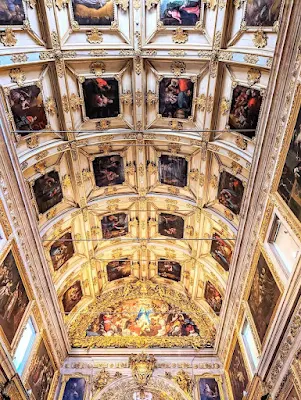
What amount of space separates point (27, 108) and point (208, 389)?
13642mm

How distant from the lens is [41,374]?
1314 cm

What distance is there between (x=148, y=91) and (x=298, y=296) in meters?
8.74

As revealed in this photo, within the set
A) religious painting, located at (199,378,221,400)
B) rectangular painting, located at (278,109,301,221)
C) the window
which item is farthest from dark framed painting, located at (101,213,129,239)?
rectangular painting, located at (278,109,301,221)

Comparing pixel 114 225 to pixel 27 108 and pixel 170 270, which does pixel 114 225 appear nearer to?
pixel 170 270

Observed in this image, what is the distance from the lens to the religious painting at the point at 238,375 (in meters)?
12.5

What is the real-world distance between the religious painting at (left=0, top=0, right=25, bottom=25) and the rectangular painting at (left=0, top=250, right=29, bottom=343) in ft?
22.2

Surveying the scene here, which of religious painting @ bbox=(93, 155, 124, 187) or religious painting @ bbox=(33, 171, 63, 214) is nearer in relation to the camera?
religious painting @ bbox=(33, 171, 63, 214)

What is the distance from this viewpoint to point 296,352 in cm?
855

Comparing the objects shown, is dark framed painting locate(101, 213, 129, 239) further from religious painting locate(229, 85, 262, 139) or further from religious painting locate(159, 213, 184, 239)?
religious painting locate(229, 85, 262, 139)

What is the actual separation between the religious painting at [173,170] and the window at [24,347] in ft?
26.2

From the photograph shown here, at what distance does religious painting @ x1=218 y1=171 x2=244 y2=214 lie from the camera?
12641 millimetres

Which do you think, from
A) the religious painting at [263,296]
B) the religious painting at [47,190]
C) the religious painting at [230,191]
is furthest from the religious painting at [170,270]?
the religious painting at [47,190]

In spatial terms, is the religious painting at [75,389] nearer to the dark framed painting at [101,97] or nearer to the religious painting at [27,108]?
the religious painting at [27,108]

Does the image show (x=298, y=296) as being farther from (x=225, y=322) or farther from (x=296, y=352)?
(x=225, y=322)
